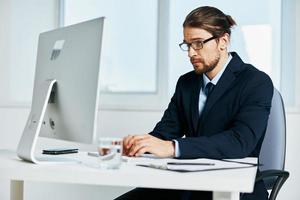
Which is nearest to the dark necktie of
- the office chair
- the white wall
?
the office chair

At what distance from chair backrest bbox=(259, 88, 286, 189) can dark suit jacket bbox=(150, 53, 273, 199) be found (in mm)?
135

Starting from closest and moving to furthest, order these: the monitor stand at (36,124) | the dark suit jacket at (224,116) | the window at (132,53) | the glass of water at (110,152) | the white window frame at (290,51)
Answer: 1. the glass of water at (110,152)
2. the monitor stand at (36,124)
3. the dark suit jacket at (224,116)
4. the white window frame at (290,51)
5. the window at (132,53)

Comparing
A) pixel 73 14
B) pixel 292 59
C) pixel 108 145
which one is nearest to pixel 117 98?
pixel 73 14

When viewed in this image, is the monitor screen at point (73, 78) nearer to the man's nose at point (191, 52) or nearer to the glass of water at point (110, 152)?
the glass of water at point (110, 152)

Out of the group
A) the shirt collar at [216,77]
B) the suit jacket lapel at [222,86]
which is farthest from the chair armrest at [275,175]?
the shirt collar at [216,77]

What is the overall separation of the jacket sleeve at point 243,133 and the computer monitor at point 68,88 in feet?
1.12

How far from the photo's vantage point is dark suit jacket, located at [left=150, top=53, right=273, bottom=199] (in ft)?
5.25

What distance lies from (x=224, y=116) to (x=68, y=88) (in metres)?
0.65

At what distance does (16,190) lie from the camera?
6.17 ft

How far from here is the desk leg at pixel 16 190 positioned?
1.87 m

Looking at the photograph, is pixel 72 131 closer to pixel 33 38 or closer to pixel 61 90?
pixel 61 90

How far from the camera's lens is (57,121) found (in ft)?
5.16

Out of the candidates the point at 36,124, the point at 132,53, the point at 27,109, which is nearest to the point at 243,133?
the point at 36,124

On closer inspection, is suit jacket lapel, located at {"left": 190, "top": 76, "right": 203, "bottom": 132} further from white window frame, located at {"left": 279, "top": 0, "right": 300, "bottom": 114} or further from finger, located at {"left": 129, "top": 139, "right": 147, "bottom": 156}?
white window frame, located at {"left": 279, "top": 0, "right": 300, "bottom": 114}
